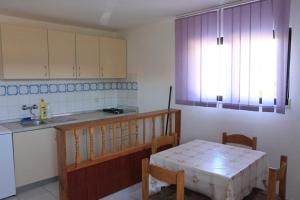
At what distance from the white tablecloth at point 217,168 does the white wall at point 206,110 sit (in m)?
0.60

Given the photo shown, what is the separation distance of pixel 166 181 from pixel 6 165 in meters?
2.00

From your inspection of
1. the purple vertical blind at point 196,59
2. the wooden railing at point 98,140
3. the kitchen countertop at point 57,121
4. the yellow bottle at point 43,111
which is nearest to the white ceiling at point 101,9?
the purple vertical blind at point 196,59

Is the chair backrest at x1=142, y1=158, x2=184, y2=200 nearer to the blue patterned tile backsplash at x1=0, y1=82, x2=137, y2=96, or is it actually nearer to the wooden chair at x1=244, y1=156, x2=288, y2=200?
the wooden chair at x1=244, y1=156, x2=288, y2=200

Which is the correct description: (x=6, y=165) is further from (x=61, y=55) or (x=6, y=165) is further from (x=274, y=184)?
(x=274, y=184)

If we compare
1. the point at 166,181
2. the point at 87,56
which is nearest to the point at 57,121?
the point at 87,56

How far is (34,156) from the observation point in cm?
277

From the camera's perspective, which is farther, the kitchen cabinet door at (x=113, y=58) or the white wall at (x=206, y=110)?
the kitchen cabinet door at (x=113, y=58)

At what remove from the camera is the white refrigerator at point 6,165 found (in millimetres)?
2504

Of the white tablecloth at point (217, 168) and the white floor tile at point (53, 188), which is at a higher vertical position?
the white tablecloth at point (217, 168)

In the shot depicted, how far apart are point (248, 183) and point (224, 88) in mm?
1246

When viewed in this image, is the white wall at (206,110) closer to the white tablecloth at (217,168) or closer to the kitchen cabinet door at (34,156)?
the white tablecloth at (217,168)

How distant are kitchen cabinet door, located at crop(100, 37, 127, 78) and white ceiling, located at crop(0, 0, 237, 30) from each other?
43 cm

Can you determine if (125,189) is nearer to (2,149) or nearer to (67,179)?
(67,179)

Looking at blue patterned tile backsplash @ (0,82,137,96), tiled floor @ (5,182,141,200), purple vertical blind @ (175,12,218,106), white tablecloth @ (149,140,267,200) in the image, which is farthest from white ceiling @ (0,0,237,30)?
tiled floor @ (5,182,141,200)
